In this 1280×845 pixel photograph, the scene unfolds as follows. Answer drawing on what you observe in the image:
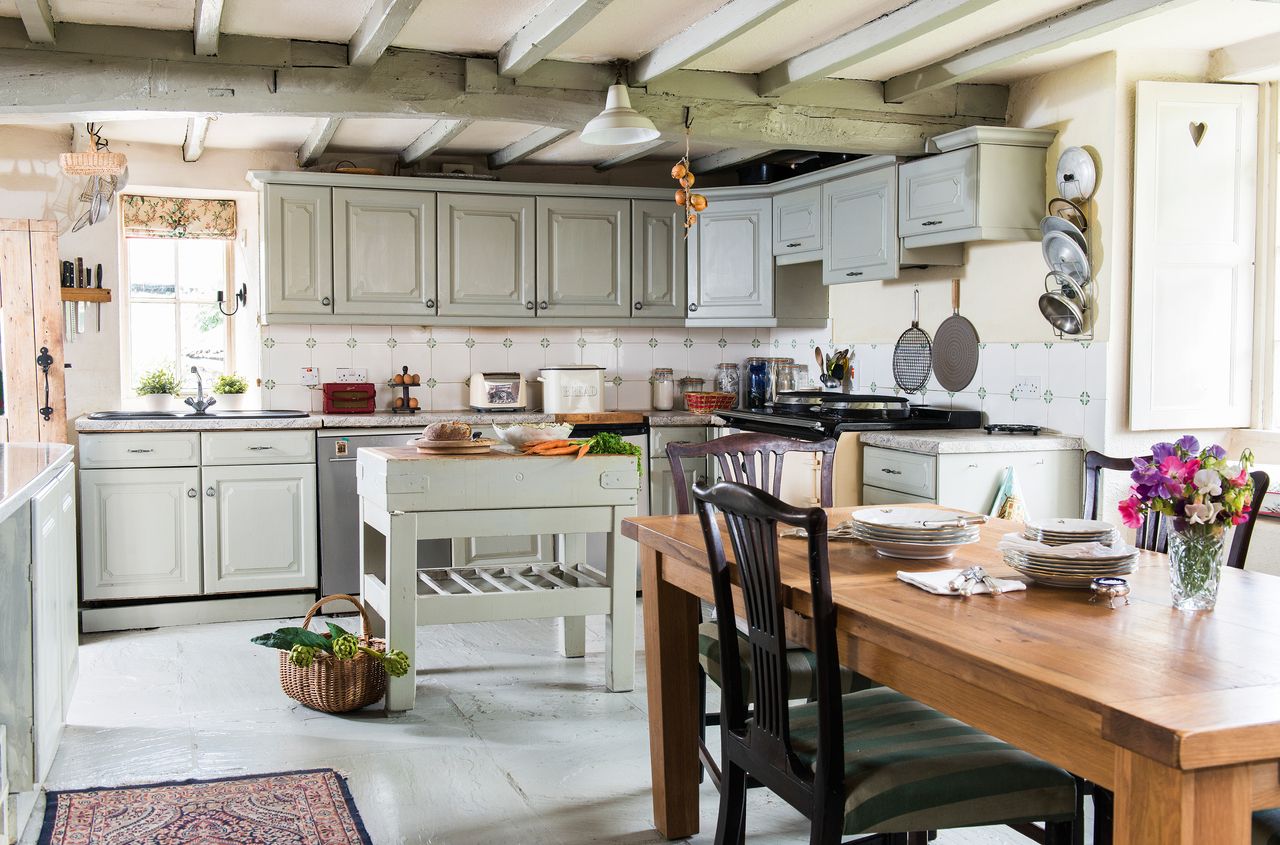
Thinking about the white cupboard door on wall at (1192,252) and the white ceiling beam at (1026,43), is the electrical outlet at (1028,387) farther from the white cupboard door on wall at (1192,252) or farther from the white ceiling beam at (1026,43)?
the white ceiling beam at (1026,43)

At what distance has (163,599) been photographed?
527 centimetres

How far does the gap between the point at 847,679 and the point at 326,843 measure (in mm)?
1342

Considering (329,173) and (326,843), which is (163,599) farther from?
(326,843)

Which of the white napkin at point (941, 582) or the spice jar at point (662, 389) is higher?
the spice jar at point (662, 389)

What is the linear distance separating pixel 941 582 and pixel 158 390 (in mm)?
4611

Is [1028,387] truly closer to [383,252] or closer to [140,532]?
[383,252]

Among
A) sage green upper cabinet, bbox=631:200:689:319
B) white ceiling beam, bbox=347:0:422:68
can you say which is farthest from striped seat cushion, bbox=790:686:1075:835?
sage green upper cabinet, bbox=631:200:689:319

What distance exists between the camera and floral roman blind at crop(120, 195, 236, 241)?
19.4 ft

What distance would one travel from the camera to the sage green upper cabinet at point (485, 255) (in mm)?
5938

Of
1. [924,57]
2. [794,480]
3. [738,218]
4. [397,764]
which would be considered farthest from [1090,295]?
[397,764]

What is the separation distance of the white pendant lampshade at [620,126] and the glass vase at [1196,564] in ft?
7.15

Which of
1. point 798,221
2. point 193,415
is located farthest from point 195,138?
point 798,221

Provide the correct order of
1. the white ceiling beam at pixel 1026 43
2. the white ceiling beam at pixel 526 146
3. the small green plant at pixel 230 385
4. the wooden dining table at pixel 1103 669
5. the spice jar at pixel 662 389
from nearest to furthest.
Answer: the wooden dining table at pixel 1103 669, the white ceiling beam at pixel 1026 43, the white ceiling beam at pixel 526 146, the small green plant at pixel 230 385, the spice jar at pixel 662 389

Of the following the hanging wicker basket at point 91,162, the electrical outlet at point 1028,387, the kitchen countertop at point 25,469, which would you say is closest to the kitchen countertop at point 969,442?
the electrical outlet at point 1028,387
